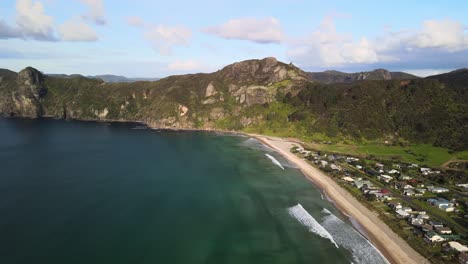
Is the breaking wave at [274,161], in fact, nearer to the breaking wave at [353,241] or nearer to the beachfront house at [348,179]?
the beachfront house at [348,179]

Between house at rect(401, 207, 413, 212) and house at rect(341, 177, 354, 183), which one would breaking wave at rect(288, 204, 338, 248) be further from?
house at rect(341, 177, 354, 183)

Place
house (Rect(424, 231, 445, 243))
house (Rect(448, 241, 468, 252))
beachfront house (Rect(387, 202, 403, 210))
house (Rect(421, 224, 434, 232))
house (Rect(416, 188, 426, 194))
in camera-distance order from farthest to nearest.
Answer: house (Rect(416, 188, 426, 194)) → beachfront house (Rect(387, 202, 403, 210)) → house (Rect(421, 224, 434, 232)) → house (Rect(424, 231, 445, 243)) → house (Rect(448, 241, 468, 252))

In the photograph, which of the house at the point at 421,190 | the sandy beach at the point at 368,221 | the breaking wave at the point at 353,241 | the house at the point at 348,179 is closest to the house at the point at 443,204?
the house at the point at 421,190

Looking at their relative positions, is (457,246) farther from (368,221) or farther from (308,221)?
(308,221)

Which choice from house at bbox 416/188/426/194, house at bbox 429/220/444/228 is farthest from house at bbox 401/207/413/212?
house at bbox 416/188/426/194

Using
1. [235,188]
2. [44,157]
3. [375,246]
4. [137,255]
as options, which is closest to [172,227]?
[137,255]

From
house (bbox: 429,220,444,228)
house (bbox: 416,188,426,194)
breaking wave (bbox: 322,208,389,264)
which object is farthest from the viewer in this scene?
house (bbox: 416,188,426,194)

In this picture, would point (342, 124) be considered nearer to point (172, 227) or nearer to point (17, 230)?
point (172, 227)
